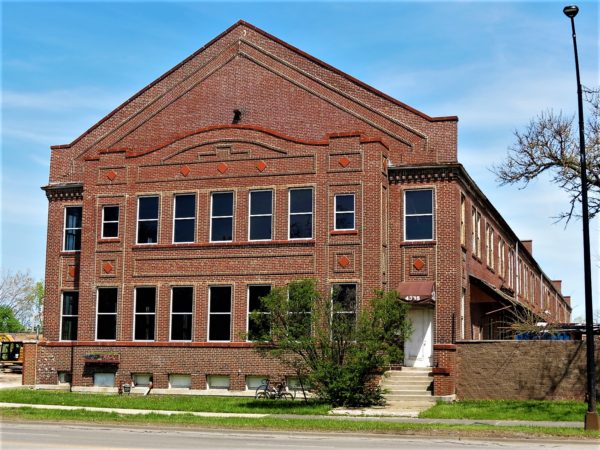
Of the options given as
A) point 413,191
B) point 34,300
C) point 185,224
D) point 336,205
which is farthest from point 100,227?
point 34,300

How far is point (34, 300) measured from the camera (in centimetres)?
9931

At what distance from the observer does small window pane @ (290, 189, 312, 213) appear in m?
30.6

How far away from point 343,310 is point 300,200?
5.30 metres

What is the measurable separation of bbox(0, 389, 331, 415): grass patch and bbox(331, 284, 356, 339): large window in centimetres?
237

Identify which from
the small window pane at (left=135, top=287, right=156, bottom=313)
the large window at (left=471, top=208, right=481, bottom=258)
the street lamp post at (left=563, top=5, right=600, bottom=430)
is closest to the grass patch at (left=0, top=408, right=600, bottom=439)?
the street lamp post at (left=563, top=5, right=600, bottom=430)

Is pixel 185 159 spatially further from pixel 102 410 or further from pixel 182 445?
pixel 182 445

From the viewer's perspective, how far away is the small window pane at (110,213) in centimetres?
3316

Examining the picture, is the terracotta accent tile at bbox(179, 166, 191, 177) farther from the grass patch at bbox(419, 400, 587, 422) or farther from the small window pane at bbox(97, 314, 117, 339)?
the grass patch at bbox(419, 400, 587, 422)

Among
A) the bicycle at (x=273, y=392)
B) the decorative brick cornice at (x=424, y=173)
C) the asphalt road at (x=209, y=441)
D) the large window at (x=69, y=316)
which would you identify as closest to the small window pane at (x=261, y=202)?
the decorative brick cornice at (x=424, y=173)

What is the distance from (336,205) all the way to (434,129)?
464 centimetres

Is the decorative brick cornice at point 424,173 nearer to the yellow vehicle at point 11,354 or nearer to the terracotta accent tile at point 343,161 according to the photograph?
the terracotta accent tile at point 343,161

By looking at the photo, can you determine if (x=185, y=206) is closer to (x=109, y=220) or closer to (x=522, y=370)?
(x=109, y=220)

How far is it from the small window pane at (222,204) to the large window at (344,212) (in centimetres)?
424

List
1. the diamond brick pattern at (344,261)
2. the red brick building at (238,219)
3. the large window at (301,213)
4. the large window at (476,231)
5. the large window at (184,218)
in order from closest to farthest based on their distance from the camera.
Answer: the diamond brick pattern at (344,261) < the red brick building at (238,219) < the large window at (301,213) < the large window at (184,218) < the large window at (476,231)
